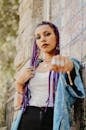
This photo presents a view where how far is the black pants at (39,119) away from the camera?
299cm

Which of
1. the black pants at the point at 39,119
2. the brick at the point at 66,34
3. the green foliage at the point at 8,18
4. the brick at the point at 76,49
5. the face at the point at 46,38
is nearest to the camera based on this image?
the black pants at the point at 39,119

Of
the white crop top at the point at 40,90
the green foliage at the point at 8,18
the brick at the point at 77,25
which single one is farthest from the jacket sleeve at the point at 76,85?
the green foliage at the point at 8,18

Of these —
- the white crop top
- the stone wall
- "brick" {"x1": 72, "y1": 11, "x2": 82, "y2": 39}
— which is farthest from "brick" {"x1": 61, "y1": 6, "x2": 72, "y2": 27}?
the white crop top

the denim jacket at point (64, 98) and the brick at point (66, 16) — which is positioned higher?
the brick at point (66, 16)

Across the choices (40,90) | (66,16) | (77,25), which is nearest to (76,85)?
(40,90)

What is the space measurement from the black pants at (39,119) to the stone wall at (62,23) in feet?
0.61

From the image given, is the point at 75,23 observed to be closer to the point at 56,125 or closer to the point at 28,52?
the point at 56,125

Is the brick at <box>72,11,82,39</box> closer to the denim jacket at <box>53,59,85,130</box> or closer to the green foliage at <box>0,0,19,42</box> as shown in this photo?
the denim jacket at <box>53,59,85,130</box>

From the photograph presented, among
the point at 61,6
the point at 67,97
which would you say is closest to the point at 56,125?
the point at 67,97

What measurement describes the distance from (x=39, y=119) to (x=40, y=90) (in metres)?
0.16

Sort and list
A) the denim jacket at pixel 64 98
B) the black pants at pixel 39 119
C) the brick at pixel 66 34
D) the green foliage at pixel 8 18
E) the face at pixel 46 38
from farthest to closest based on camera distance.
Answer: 1. the green foliage at pixel 8 18
2. the brick at pixel 66 34
3. the face at pixel 46 38
4. the black pants at pixel 39 119
5. the denim jacket at pixel 64 98

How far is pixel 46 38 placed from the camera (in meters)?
3.11

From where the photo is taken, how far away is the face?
310cm

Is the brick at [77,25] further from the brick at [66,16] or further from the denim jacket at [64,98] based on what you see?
the denim jacket at [64,98]
